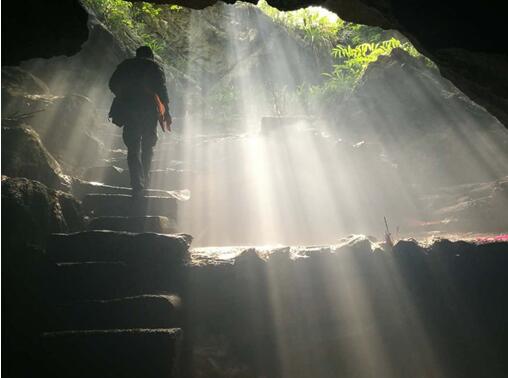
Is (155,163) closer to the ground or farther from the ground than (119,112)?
farther from the ground

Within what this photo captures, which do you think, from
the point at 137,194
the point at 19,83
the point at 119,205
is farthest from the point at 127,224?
the point at 19,83

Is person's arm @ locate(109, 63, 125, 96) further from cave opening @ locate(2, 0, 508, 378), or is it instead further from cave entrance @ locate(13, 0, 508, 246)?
cave entrance @ locate(13, 0, 508, 246)

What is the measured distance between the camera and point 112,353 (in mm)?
3012

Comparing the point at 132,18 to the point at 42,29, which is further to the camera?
the point at 132,18

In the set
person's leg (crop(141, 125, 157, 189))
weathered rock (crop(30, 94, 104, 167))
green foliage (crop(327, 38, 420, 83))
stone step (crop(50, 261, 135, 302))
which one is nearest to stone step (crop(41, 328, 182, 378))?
stone step (crop(50, 261, 135, 302))

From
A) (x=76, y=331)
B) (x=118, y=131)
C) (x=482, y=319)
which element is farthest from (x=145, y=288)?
(x=118, y=131)

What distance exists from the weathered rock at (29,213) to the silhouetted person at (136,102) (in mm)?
1478

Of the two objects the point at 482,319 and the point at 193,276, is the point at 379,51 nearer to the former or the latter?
the point at 482,319

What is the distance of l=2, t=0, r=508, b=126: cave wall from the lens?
339cm

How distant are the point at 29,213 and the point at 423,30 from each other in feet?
16.6

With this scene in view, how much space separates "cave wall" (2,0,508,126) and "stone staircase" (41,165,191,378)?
8.20 ft

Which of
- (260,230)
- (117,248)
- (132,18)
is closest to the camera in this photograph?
(117,248)

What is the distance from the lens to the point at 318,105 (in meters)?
14.3

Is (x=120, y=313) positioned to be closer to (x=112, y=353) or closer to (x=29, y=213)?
(x=112, y=353)
